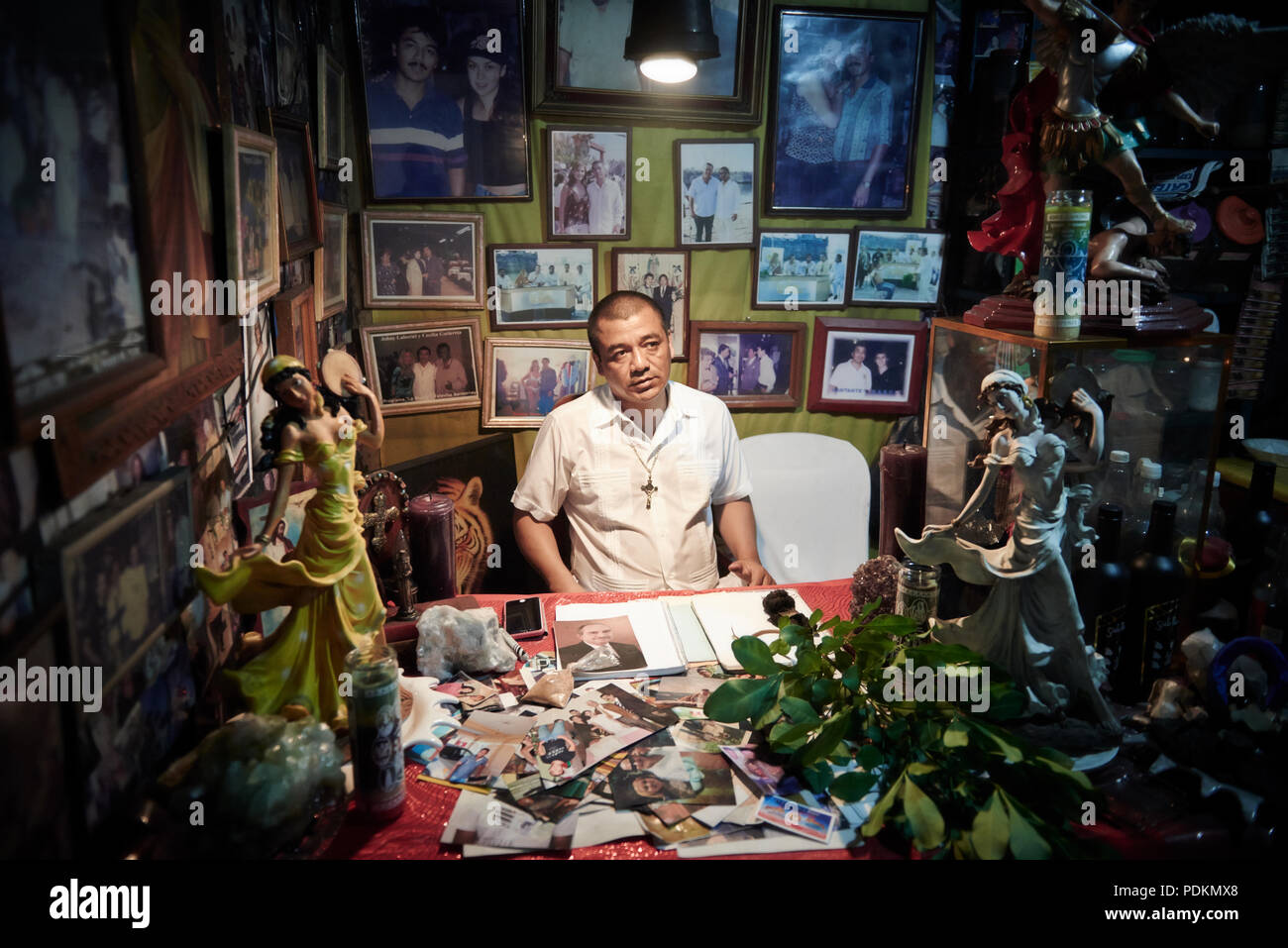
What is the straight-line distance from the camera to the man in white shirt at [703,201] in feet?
11.2

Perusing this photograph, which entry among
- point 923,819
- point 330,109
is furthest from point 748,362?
point 923,819

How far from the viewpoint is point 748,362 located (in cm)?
362

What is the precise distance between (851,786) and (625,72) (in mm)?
2857

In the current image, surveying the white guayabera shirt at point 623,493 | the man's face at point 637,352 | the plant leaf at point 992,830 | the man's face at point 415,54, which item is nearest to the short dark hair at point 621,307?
the man's face at point 637,352

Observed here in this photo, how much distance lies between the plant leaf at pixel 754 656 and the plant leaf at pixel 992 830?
40 centimetres

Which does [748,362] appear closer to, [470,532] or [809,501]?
[809,501]

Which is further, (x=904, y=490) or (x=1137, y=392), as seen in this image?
(x=904, y=490)

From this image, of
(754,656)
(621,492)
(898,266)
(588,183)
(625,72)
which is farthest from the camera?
(898,266)

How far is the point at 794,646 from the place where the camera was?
1.65 meters

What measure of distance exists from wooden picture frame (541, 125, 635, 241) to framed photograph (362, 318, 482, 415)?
0.55 meters

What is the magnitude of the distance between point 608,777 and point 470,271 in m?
2.47

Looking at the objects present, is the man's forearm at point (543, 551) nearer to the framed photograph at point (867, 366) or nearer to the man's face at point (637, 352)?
the man's face at point (637, 352)
